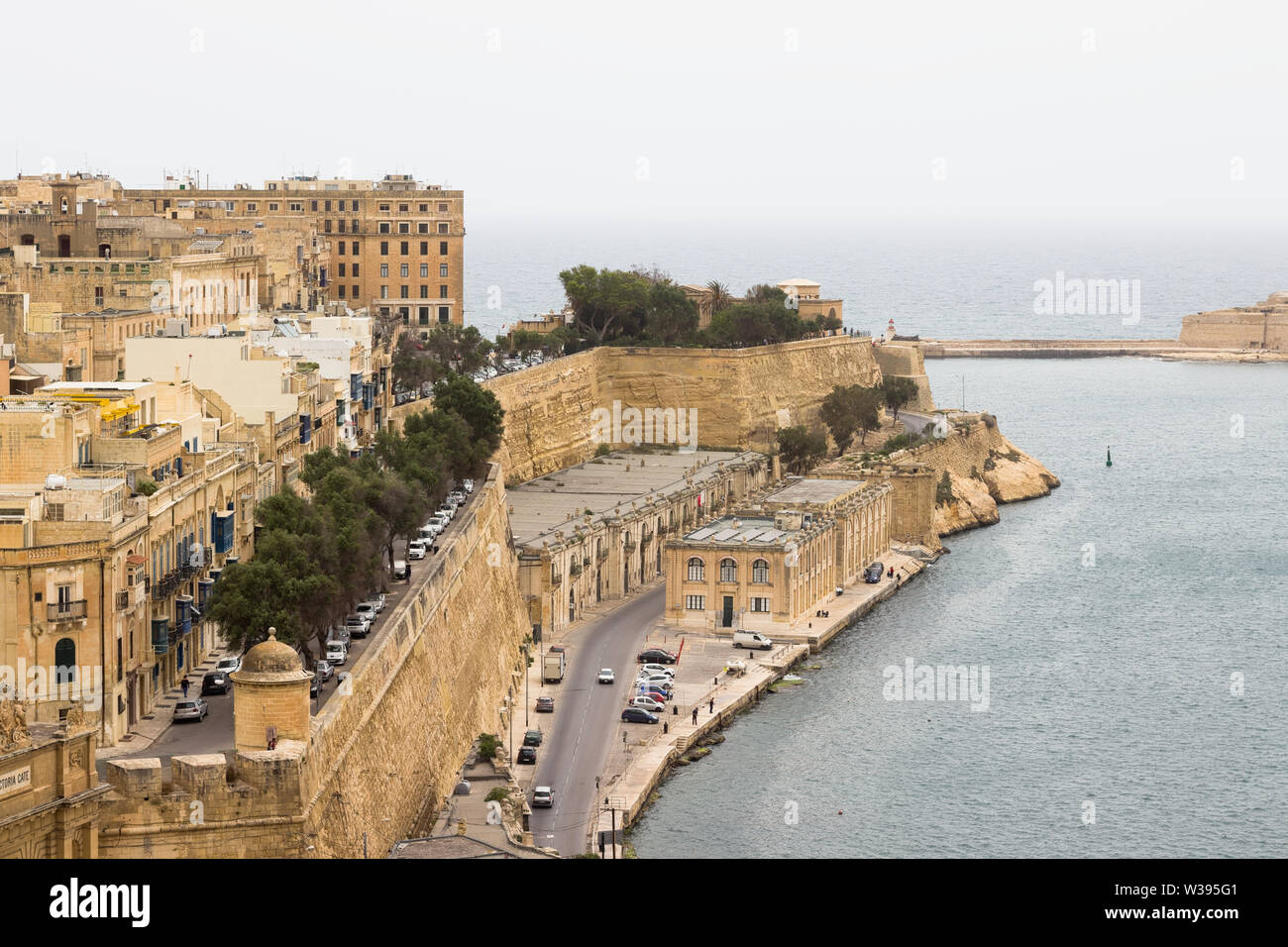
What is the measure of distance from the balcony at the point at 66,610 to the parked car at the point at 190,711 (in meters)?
2.54

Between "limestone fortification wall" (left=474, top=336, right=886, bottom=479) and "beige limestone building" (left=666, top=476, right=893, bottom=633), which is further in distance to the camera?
"limestone fortification wall" (left=474, top=336, right=886, bottom=479)

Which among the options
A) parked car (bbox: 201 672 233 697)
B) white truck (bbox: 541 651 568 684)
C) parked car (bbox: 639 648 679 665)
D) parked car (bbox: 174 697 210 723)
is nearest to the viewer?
parked car (bbox: 174 697 210 723)

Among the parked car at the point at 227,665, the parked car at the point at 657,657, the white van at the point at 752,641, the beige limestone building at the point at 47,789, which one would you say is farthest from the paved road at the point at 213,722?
the white van at the point at 752,641

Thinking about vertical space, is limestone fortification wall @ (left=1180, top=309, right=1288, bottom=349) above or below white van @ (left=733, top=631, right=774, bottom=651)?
above

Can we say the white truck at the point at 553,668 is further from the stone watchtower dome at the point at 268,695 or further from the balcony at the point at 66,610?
the stone watchtower dome at the point at 268,695

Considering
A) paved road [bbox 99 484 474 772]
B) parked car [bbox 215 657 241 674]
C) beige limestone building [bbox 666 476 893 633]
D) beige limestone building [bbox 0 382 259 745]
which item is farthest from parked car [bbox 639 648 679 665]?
parked car [bbox 215 657 241 674]

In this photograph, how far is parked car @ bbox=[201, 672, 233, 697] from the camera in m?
34.5

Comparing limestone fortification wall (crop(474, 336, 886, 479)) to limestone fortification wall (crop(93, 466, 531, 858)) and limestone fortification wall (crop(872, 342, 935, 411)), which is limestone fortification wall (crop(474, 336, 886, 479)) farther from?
limestone fortification wall (crop(93, 466, 531, 858))

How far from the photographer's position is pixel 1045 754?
49781mm

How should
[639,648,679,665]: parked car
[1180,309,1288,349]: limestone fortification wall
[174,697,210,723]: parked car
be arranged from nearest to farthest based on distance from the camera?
[174,697,210,723]: parked car < [639,648,679,665]: parked car < [1180,309,1288,349]: limestone fortification wall

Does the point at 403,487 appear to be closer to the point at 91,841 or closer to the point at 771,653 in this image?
the point at 771,653

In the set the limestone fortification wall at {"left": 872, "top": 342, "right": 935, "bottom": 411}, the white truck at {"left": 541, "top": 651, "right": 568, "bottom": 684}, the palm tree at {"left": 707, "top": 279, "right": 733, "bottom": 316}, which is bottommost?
the white truck at {"left": 541, "top": 651, "right": 568, "bottom": 684}

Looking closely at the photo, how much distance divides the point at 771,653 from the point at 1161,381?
11069 centimetres

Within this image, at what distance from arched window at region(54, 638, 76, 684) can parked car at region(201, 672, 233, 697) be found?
4236 mm
